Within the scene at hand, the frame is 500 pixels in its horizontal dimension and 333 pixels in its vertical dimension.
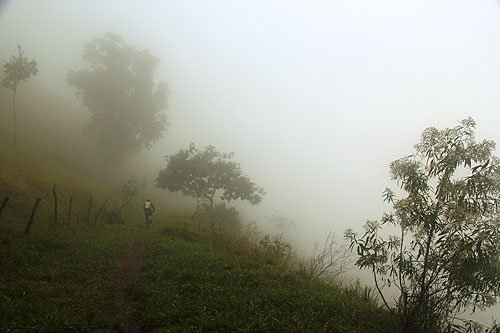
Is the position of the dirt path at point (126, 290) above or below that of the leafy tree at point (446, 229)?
below

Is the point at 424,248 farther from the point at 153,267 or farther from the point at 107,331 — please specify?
the point at 153,267

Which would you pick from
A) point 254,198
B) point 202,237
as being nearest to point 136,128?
point 254,198

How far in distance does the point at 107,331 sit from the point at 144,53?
2453 inches

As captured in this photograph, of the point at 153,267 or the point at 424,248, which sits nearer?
the point at 424,248

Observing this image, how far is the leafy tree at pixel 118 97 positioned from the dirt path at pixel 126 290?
43618mm

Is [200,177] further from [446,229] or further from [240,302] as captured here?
[446,229]

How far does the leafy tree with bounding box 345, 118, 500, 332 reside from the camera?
348 inches

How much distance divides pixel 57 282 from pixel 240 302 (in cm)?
663

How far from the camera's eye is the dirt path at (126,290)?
369 inches

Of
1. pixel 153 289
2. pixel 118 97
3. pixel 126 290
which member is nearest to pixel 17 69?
pixel 118 97

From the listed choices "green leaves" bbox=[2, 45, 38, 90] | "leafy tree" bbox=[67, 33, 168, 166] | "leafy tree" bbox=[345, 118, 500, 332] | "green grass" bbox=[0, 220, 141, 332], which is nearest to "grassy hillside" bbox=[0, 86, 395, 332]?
"green grass" bbox=[0, 220, 141, 332]

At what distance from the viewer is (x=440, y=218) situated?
1002 centimetres

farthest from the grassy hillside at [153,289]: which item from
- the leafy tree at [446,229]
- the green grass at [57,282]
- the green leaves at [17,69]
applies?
the green leaves at [17,69]

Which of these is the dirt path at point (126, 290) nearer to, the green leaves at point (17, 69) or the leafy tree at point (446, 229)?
the leafy tree at point (446, 229)
